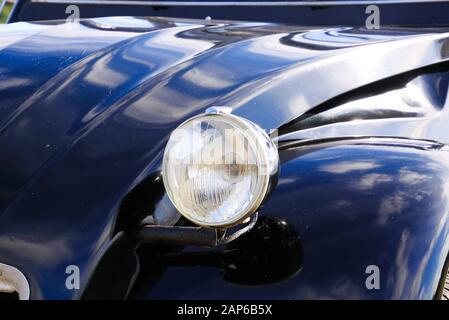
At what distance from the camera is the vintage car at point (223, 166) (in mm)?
1492

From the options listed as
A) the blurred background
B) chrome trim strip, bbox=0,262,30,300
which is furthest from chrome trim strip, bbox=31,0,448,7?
chrome trim strip, bbox=0,262,30,300

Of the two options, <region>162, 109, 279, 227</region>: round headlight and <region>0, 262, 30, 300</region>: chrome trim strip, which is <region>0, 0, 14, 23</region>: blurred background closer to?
<region>0, 262, 30, 300</region>: chrome trim strip

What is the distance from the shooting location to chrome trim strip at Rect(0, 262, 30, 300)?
1572mm

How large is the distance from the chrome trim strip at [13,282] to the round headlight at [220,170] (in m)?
0.34

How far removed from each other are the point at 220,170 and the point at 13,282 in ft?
1.48

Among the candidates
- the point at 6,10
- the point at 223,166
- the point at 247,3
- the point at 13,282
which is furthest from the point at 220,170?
the point at 6,10

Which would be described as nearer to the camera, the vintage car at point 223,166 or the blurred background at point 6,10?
the vintage car at point 223,166

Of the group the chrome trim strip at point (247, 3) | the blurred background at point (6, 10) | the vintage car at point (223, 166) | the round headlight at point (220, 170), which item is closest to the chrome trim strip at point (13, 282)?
the vintage car at point (223, 166)

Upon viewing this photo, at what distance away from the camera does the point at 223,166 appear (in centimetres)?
148

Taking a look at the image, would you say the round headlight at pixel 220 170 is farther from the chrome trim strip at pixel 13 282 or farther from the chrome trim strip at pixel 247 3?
the chrome trim strip at pixel 247 3

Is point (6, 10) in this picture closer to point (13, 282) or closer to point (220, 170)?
point (13, 282)

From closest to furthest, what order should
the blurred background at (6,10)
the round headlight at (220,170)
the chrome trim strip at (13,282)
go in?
1. the round headlight at (220,170)
2. the chrome trim strip at (13,282)
3. the blurred background at (6,10)
